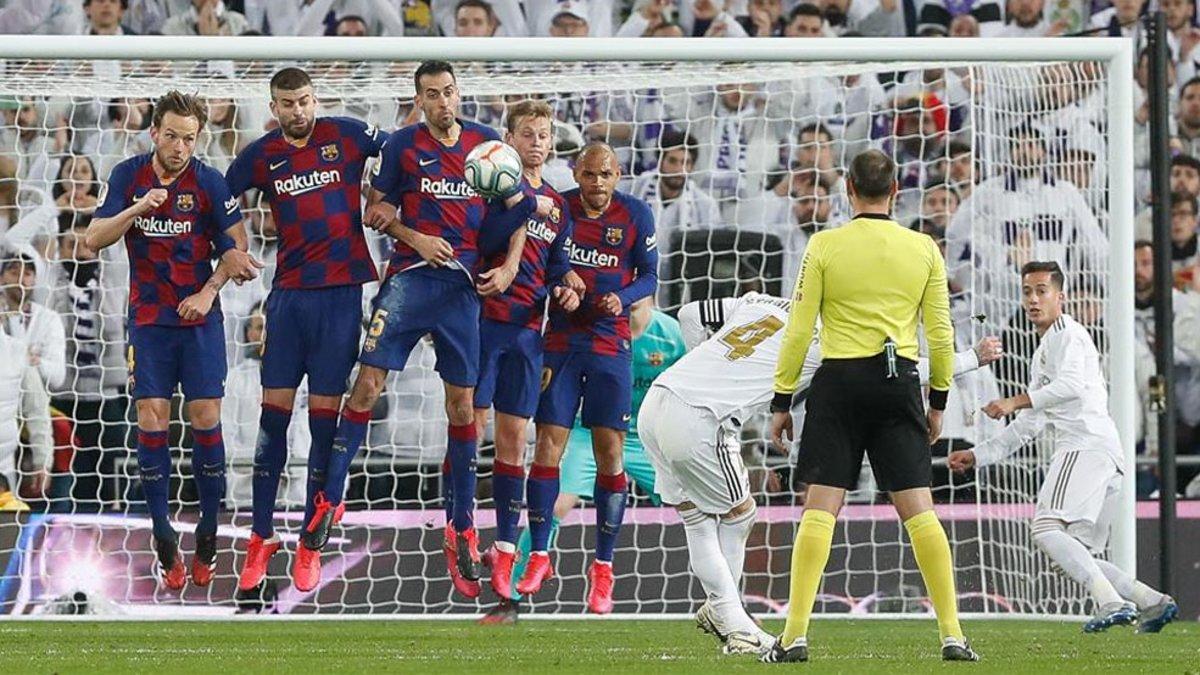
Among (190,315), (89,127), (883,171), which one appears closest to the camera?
(883,171)

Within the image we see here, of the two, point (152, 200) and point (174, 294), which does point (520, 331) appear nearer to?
point (174, 294)

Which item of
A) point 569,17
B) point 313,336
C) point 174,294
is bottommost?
point 313,336

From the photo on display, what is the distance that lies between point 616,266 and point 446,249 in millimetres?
1289

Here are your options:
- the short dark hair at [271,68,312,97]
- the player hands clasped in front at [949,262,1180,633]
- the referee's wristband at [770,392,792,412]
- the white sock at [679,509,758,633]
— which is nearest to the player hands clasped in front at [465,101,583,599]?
the short dark hair at [271,68,312,97]

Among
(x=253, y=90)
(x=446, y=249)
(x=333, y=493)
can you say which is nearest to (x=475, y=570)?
(x=333, y=493)

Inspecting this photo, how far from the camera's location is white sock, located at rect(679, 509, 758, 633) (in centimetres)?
792

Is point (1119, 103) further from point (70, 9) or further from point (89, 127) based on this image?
point (70, 9)

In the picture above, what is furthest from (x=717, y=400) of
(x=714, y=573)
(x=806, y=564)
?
(x=806, y=564)

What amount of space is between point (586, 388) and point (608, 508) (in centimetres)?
68

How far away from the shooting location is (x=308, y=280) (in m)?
9.65

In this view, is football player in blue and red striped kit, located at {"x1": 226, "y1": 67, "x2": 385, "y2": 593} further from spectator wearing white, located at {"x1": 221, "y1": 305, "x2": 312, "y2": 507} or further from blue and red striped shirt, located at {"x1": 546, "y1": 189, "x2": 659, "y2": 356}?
spectator wearing white, located at {"x1": 221, "y1": 305, "x2": 312, "y2": 507}

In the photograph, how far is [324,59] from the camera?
1037 centimetres

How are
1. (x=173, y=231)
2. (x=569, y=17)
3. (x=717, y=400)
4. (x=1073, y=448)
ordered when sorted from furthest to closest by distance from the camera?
(x=569, y=17) → (x=1073, y=448) → (x=173, y=231) → (x=717, y=400)

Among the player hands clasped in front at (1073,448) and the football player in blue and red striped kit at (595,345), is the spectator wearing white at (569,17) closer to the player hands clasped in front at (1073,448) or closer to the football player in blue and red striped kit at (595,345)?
the football player in blue and red striped kit at (595,345)
